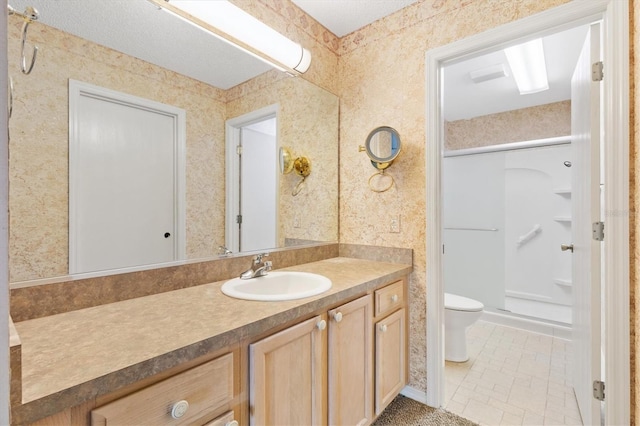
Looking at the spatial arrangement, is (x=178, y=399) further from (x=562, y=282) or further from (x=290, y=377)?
(x=562, y=282)

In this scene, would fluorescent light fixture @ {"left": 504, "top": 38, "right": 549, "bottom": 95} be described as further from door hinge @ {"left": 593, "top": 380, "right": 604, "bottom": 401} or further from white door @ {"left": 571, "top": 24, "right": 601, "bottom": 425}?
door hinge @ {"left": 593, "top": 380, "right": 604, "bottom": 401}

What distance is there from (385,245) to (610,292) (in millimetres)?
1015

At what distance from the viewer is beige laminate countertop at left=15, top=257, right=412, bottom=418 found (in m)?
0.58

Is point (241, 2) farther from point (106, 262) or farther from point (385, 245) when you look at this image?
point (385, 245)

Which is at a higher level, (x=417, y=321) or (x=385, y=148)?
(x=385, y=148)

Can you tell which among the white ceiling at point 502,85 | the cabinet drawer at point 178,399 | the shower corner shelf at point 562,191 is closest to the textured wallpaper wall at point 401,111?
the white ceiling at point 502,85

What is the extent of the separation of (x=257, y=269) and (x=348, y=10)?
1.61 meters

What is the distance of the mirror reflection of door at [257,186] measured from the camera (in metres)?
1.57

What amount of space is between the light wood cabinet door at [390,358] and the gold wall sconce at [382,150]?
77 centimetres

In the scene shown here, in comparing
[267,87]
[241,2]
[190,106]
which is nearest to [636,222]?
[267,87]

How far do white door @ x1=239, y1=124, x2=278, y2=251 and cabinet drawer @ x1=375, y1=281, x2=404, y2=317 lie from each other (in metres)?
0.65

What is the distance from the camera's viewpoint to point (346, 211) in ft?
6.84

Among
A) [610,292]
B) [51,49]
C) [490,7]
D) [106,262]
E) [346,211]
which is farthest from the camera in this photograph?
[346,211]

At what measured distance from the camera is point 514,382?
1.92 m
